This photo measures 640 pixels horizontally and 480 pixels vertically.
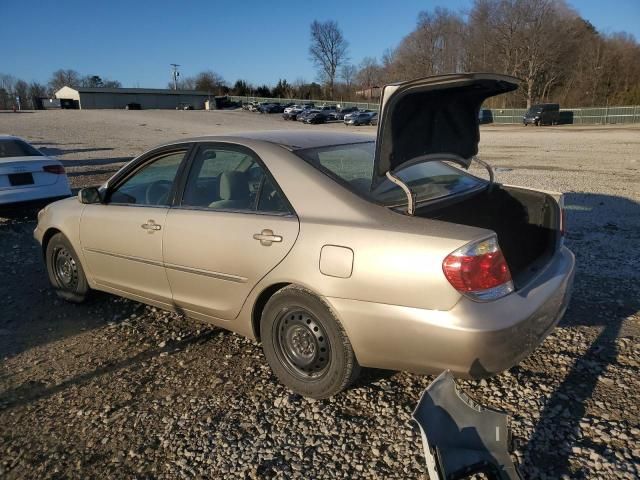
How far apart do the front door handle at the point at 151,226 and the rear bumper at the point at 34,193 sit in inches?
184

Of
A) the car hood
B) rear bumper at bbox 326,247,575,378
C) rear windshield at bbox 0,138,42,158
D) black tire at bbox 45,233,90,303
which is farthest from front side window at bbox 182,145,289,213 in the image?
rear windshield at bbox 0,138,42,158

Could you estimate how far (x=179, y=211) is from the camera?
350 cm

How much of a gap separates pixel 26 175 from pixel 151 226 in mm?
4937

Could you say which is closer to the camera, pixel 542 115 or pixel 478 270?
pixel 478 270

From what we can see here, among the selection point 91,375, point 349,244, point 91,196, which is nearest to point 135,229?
point 91,196

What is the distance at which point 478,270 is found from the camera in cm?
240

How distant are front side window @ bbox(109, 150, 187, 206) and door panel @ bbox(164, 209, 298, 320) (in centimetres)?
34

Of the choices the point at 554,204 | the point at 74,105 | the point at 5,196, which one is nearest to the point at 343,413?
the point at 554,204

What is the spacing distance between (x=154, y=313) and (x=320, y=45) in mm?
101030

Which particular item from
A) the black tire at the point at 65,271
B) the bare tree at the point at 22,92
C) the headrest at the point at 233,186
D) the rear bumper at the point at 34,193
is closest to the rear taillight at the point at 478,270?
the headrest at the point at 233,186

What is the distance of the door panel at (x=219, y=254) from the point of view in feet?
9.70

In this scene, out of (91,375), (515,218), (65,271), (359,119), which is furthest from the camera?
(359,119)

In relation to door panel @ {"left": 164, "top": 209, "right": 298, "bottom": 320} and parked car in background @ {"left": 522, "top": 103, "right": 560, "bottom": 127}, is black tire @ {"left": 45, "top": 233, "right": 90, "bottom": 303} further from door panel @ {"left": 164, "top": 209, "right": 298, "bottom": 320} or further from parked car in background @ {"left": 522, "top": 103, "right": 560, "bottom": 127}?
parked car in background @ {"left": 522, "top": 103, "right": 560, "bottom": 127}

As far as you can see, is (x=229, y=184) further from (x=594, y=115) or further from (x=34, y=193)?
(x=594, y=115)
